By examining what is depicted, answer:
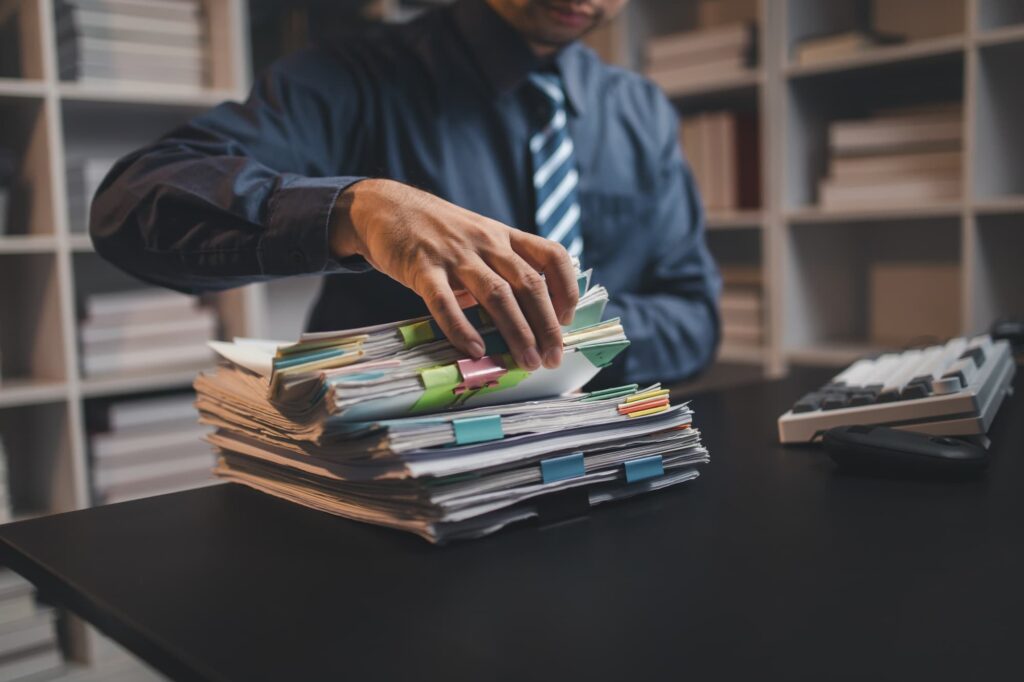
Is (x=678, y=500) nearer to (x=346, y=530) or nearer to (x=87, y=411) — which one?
(x=346, y=530)

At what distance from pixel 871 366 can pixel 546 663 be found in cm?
74

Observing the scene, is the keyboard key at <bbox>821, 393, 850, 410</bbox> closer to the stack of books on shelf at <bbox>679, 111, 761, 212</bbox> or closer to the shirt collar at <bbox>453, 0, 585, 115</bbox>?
the shirt collar at <bbox>453, 0, 585, 115</bbox>

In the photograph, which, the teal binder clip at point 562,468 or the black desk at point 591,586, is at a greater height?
the teal binder clip at point 562,468

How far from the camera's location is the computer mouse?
674mm

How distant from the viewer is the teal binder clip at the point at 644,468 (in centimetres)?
63

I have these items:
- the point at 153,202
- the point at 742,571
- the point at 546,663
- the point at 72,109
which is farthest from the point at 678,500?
the point at 72,109

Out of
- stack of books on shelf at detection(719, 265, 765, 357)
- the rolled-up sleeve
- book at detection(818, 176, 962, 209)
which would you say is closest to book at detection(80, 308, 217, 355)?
the rolled-up sleeve

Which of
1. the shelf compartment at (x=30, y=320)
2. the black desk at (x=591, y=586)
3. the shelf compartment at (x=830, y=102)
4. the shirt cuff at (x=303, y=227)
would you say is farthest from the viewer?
the shelf compartment at (x=830, y=102)

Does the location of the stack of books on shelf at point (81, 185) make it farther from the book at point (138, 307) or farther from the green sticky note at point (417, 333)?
the green sticky note at point (417, 333)

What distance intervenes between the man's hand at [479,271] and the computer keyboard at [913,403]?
0.27m

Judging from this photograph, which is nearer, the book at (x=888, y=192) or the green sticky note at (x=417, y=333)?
the green sticky note at (x=417, y=333)

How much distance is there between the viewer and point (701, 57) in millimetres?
2695

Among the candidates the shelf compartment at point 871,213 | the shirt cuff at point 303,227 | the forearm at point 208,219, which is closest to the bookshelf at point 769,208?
the shelf compartment at point 871,213

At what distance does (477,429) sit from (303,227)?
31cm
